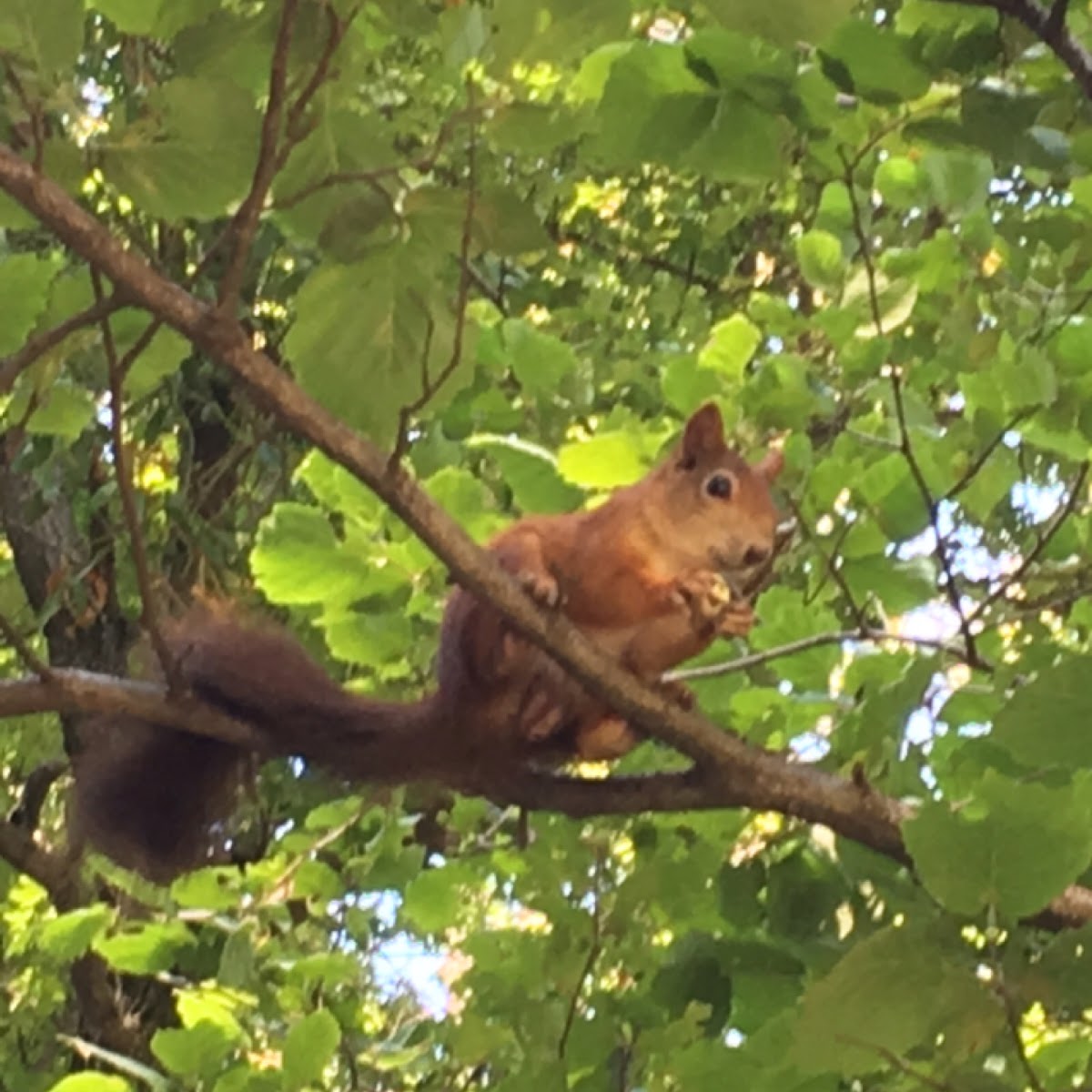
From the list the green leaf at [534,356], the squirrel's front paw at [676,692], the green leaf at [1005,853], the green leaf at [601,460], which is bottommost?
the green leaf at [1005,853]

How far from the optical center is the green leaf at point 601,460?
1151 millimetres

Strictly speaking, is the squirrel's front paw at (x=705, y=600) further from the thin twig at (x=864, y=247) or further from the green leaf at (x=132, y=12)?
the green leaf at (x=132, y=12)

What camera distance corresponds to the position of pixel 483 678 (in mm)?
1212

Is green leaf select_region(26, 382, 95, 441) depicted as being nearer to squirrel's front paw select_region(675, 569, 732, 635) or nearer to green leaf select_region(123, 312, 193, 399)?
green leaf select_region(123, 312, 193, 399)

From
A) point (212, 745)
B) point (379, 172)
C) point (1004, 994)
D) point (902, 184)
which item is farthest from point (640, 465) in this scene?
point (1004, 994)

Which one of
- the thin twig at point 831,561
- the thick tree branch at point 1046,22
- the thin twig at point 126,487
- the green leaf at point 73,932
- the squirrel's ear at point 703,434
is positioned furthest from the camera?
the green leaf at point 73,932

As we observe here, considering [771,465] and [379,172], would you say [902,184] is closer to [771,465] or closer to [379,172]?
[771,465]

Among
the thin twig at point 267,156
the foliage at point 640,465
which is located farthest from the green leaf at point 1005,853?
the thin twig at point 267,156

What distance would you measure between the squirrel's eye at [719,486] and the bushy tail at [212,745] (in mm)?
284

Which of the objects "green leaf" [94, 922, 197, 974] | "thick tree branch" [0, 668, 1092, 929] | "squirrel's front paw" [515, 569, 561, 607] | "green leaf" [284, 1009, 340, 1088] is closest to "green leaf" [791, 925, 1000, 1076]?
"thick tree branch" [0, 668, 1092, 929]

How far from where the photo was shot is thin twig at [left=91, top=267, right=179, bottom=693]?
33.0 inches

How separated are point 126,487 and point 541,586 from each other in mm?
307

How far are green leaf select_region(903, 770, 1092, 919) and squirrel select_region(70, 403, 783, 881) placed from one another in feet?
1.54

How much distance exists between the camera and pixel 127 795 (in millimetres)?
1204
